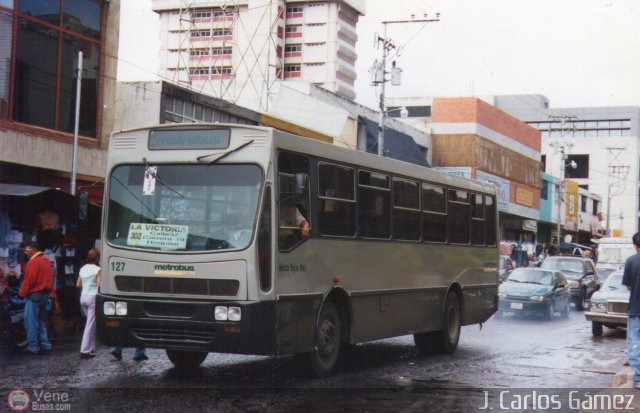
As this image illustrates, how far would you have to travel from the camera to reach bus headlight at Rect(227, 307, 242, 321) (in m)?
10.0

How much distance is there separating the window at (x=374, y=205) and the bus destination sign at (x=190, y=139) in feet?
8.04

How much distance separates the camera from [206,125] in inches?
425

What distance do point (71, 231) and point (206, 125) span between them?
911 centimetres

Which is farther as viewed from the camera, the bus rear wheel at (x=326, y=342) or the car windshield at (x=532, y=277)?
the car windshield at (x=532, y=277)

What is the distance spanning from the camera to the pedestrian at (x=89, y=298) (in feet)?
43.7

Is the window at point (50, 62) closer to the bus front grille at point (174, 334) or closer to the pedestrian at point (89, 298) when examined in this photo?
the pedestrian at point (89, 298)

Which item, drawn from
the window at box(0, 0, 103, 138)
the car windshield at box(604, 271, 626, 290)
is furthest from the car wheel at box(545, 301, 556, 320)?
the window at box(0, 0, 103, 138)

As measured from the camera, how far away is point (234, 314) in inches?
396

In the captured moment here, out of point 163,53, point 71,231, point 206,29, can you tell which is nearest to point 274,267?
point 71,231

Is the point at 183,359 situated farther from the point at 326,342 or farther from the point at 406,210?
the point at 406,210

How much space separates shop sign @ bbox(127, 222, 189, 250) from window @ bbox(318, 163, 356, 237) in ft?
6.12

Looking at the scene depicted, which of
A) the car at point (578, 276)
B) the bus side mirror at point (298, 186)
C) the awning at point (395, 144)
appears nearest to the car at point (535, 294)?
the car at point (578, 276)

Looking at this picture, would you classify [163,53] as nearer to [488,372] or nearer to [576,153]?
[576,153]

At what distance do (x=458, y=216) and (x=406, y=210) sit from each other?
229 centimetres
